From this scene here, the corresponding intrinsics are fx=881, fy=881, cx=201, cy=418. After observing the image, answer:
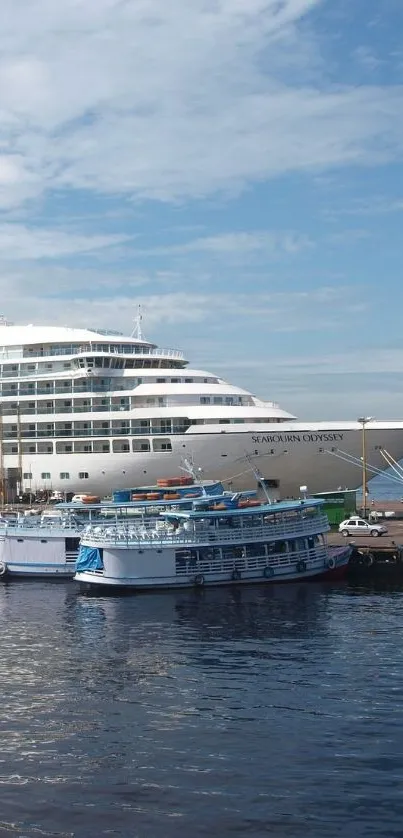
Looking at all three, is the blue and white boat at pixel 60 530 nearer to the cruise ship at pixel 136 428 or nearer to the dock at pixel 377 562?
the dock at pixel 377 562

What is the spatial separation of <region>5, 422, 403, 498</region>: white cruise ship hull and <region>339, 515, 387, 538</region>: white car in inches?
308

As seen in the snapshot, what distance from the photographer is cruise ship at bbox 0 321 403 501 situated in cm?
5847

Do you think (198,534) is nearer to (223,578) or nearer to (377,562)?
(223,578)

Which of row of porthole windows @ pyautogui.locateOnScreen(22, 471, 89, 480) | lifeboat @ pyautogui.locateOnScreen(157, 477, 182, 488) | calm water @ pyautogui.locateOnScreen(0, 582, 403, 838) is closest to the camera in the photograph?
calm water @ pyautogui.locateOnScreen(0, 582, 403, 838)

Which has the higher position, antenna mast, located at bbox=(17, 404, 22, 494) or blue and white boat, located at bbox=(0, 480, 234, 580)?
antenna mast, located at bbox=(17, 404, 22, 494)

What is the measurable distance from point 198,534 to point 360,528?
517 inches

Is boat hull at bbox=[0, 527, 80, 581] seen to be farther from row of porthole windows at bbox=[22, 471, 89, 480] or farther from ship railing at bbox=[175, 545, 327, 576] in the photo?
row of porthole windows at bbox=[22, 471, 89, 480]

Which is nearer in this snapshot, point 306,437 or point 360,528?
point 360,528

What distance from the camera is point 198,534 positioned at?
136ft

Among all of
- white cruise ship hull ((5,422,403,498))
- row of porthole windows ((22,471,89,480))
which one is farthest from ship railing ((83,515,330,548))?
row of porthole windows ((22,471,89,480))

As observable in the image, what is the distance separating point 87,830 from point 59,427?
50.7m

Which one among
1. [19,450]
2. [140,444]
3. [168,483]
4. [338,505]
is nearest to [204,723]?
[168,483]

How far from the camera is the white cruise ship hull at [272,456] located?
58.0m

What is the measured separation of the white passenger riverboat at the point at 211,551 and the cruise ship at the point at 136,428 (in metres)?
15.4
